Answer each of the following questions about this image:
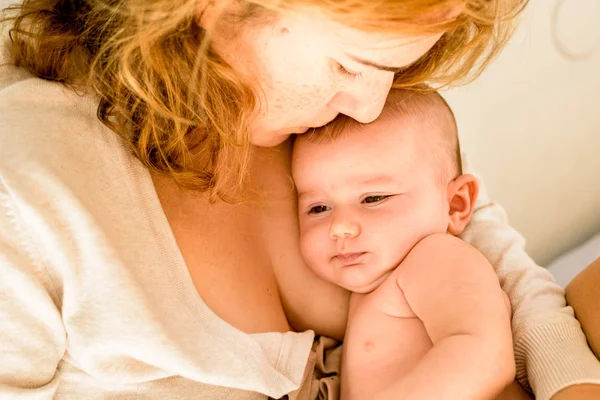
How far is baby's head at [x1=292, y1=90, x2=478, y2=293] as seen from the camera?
965 mm

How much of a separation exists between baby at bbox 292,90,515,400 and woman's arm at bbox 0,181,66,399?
1.29 feet

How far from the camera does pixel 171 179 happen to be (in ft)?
3.00

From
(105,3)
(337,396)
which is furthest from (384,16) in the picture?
(337,396)

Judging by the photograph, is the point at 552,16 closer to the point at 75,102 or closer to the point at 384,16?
the point at 384,16

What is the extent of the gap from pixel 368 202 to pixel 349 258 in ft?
0.29

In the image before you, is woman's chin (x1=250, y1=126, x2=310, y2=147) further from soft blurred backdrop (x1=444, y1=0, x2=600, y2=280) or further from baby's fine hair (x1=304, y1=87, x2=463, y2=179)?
soft blurred backdrop (x1=444, y1=0, x2=600, y2=280)

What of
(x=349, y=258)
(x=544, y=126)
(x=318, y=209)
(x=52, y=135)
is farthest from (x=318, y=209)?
(x=544, y=126)

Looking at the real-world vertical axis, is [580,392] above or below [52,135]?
below

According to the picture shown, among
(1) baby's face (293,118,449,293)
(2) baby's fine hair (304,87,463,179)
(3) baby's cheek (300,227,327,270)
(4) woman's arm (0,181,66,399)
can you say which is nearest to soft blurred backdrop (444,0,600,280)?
(2) baby's fine hair (304,87,463,179)

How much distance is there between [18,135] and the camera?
0.74 meters

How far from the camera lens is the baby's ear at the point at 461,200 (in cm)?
106

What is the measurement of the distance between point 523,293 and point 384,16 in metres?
0.48

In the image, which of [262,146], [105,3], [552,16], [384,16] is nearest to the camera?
[384,16]

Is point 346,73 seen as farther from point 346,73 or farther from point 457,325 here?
point 457,325
